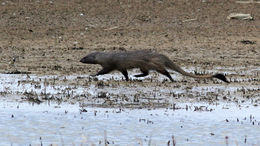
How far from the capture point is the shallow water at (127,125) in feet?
26.4

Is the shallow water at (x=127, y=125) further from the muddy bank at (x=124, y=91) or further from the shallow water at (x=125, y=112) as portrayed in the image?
the muddy bank at (x=124, y=91)

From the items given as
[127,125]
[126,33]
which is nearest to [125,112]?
[127,125]

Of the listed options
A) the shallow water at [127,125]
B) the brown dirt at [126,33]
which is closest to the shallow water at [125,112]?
the shallow water at [127,125]

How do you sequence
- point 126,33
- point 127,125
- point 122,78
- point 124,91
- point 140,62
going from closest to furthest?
1. point 127,125
2. point 124,91
3. point 140,62
4. point 122,78
5. point 126,33

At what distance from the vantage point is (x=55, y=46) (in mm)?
17672

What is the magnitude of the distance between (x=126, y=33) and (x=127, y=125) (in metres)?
10.5

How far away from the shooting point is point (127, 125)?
29.3 feet

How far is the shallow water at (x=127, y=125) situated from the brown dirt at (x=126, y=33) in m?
3.61

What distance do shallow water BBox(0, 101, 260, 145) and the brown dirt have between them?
3.61m

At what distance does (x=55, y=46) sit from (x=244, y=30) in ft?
17.7

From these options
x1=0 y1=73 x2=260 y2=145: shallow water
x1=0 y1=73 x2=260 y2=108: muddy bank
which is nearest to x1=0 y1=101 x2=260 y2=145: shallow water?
x1=0 y1=73 x2=260 y2=145: shallow water

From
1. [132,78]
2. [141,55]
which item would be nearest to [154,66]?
[141,55]

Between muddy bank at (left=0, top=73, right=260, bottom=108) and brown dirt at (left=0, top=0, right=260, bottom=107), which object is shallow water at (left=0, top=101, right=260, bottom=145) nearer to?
muddy bank at (left=0, top=73, right=260, bottom=108)

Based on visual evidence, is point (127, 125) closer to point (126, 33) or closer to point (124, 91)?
point (124, 91)
